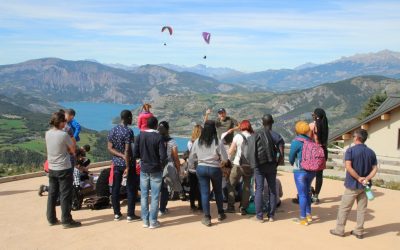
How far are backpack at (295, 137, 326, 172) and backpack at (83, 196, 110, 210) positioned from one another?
390 centimetres

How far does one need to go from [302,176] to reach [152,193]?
2559 mm

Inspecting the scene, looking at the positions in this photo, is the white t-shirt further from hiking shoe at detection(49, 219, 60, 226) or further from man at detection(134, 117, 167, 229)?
hiking shoe at detection(49, 219, 60, 226)

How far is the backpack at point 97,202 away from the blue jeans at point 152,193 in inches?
60.1

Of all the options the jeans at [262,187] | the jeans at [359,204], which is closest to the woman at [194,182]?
the jeans at [262,187]

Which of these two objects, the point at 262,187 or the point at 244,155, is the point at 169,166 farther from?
the point at 262,187

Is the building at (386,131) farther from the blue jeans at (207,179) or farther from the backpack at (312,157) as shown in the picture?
the blue jeans at (207,179)

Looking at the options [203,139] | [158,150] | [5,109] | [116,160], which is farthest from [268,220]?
[5,109]

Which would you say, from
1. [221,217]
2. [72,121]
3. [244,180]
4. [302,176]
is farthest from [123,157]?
[302,176]

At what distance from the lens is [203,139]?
704cm

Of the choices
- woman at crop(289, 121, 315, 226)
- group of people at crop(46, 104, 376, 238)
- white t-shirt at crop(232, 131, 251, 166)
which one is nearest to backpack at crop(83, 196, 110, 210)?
group of people at crop(46, 104, 376, 238)

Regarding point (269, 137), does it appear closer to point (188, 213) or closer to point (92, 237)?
point (188, 213)

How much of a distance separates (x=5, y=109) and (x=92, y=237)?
207 meters

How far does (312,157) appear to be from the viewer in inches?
277

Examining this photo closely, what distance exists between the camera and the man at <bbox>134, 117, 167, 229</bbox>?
6781 mm
